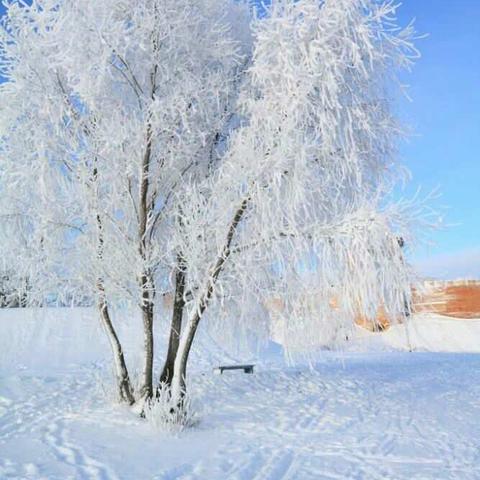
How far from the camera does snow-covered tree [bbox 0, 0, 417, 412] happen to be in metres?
5.85

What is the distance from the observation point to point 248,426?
21.1ft

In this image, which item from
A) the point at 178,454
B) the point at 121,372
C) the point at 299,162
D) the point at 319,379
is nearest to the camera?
the point at 178,454

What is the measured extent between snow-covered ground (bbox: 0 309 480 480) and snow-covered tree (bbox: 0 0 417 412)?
1.07 metres

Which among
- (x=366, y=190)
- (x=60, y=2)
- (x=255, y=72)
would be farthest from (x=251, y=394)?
(x=60, y=2)

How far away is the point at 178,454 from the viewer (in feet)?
16.9

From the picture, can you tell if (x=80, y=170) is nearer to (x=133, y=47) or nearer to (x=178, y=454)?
(x=133, y=47)

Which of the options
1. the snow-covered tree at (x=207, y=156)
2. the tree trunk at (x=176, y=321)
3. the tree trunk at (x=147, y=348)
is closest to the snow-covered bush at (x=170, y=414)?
the snow-covered tree at (x=207, y=156)

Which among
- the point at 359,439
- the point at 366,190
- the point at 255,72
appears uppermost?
the point at 255,72

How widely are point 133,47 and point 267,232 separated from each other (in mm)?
3101

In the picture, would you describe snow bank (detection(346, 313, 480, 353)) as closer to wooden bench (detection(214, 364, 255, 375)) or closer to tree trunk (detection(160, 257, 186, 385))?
wooden bench (detection(214, 364, 255, 375))

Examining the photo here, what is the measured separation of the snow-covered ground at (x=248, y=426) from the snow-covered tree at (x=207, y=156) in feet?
3.51

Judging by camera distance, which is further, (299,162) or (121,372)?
(121,372)

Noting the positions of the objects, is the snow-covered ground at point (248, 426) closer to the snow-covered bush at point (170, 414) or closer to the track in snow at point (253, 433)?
the track in snow at point (253, 433)

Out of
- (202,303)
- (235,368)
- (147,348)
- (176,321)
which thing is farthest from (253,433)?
(235,368)
